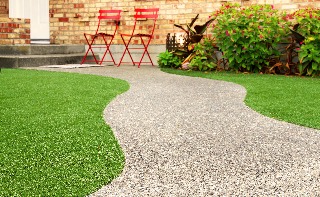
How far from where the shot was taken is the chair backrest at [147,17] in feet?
27.6

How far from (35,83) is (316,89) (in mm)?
3103

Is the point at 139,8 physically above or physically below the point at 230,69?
above

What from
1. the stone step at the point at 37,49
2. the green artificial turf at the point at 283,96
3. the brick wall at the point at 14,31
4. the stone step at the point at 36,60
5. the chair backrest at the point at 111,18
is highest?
the chair backrest at the point at 111,18

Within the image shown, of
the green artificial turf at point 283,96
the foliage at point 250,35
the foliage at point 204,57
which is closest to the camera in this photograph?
the green artificial turf at point 283,96

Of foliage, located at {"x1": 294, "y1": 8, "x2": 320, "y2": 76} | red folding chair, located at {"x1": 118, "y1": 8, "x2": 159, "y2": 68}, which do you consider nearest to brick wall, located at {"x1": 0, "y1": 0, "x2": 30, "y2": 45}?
red folding chair, located at {"x1": 118, "y1": 8, "x2": 159, "y2": 68}

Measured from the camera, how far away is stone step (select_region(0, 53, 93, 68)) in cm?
770

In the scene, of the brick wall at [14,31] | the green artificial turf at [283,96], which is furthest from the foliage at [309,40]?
the brick wall at [14,31]

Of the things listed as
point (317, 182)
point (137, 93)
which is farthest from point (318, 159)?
point (137, 93)

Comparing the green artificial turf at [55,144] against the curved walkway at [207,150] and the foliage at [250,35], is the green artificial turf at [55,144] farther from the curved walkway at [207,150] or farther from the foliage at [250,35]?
the foliage at [250,35]

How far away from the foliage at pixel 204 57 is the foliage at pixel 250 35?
0.26 meters

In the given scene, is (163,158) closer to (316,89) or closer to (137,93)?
(137,93)

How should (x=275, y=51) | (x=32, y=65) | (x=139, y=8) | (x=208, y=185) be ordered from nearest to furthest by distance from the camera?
1. (x=208, y=185)
2. (x=275, y=51)
3. (x=32, y=65)
4. (x=139, y=8)

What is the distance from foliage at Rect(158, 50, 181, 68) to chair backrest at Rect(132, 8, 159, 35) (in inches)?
29.1

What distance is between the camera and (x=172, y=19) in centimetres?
846
